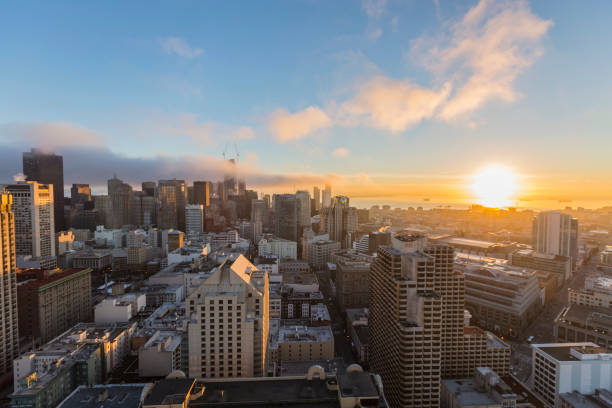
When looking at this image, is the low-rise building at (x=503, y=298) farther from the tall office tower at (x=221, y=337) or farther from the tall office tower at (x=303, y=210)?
the tall office tower at (x=303, y=210)

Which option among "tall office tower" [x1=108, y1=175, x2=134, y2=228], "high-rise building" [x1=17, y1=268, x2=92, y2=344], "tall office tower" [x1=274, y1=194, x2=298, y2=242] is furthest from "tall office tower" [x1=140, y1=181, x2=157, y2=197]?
"high-rise building" [x1=17, y1=268, x2=92, y2=344]

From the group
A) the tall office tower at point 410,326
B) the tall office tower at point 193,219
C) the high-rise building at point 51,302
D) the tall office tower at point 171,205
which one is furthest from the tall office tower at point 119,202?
the tall office tower at point 410,326

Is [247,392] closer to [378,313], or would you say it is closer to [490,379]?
[378,313]

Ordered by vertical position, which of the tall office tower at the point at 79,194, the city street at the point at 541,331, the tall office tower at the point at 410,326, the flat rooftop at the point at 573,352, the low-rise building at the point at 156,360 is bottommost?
the city street at the point at 541,331

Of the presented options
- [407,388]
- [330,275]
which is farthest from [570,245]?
[407,388]

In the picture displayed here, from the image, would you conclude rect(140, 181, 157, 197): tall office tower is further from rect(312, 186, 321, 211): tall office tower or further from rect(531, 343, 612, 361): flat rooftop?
rect(531, 343, 612, 361): flat rooftop

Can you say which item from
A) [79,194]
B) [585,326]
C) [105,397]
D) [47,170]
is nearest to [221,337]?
[105,397]

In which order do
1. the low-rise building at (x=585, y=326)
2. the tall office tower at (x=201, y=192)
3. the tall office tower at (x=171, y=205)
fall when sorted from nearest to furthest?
the low-rise building at (x=585, y=326)
the tall office tower at (x=171, y=205)
the tall office tower at (x=201, y=192)
